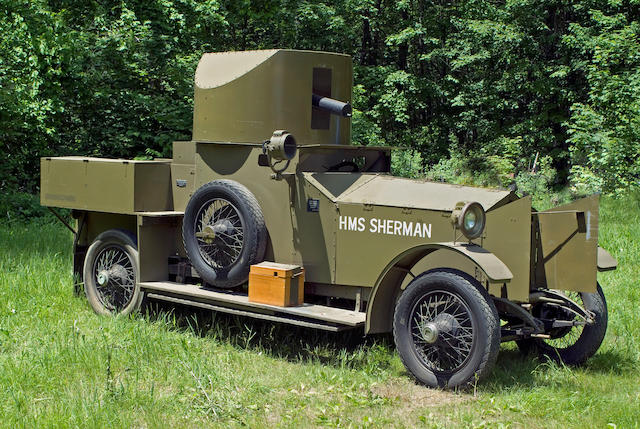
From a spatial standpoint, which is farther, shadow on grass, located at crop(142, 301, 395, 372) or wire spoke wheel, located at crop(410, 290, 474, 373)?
shadow on grass, located at crop(142, 301, 395, 372)

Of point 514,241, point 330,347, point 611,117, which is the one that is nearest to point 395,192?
point 514,241

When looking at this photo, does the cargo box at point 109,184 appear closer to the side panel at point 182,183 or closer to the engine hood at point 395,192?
the side panel at point 182,183

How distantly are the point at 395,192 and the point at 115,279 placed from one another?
3.05 meters

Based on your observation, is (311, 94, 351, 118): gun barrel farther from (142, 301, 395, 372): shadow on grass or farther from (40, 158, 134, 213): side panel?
(142, 301, 395, 372): shadow on grass

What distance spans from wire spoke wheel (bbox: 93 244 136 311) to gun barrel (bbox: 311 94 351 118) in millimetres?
2403

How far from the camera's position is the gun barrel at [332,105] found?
7.19 metres

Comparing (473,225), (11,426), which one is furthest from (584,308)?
(11,426)

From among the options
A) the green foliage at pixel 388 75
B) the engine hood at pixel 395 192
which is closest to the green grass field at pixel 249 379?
the engine hood at pixel 395 192

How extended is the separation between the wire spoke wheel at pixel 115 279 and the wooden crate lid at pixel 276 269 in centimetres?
173

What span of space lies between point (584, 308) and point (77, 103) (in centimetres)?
1235

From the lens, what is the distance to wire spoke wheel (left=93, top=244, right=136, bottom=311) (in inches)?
317

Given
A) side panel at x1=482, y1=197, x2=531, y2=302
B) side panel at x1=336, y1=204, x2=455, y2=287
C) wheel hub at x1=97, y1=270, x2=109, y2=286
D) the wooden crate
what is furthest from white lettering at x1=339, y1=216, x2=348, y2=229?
wheel hub at x1=97, y1=270, x2=109, y2=286

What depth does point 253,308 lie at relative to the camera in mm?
6883

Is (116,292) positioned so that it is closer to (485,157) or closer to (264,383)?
(264,383)
